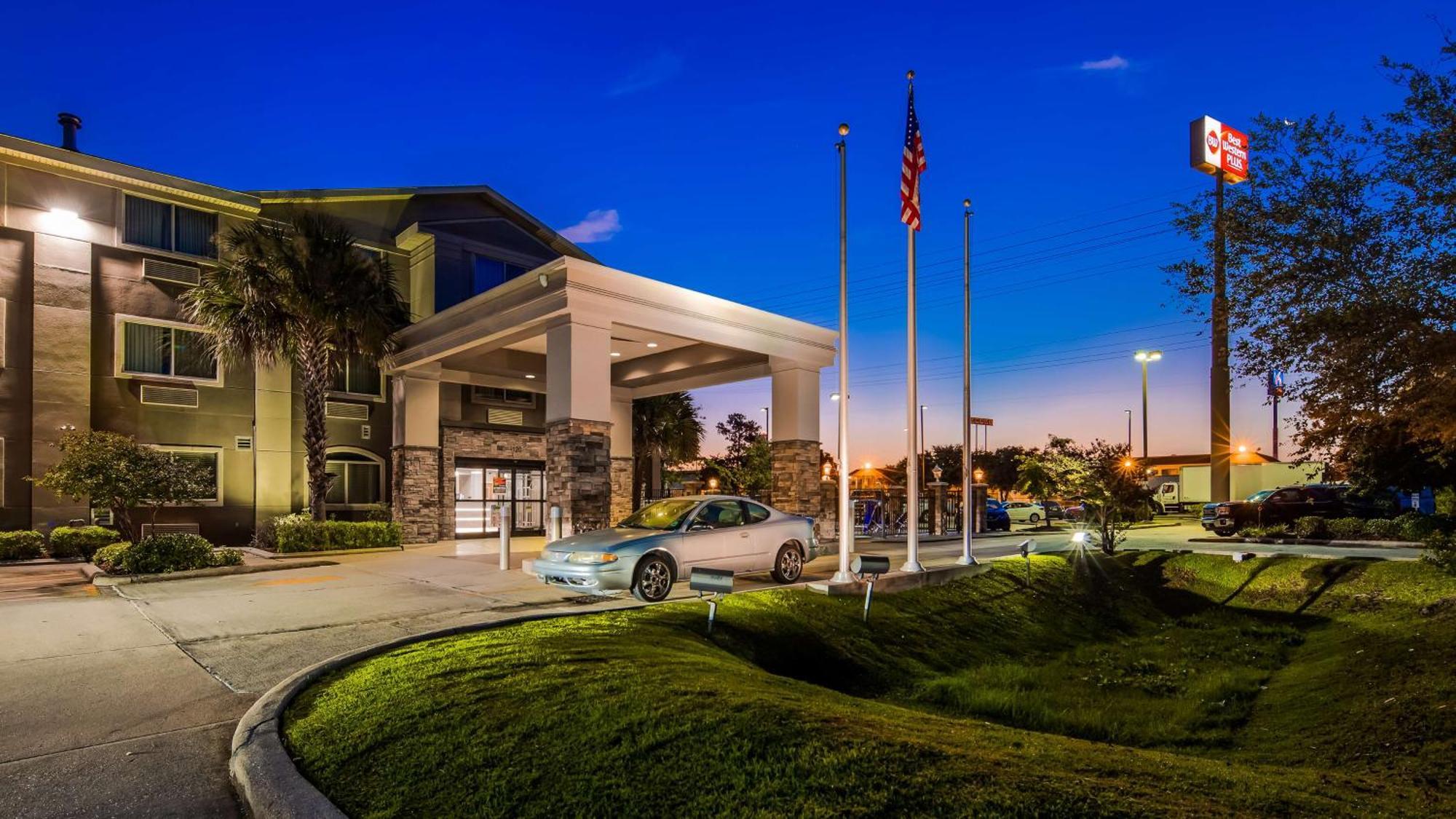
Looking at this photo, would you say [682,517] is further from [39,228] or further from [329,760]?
[39,228]

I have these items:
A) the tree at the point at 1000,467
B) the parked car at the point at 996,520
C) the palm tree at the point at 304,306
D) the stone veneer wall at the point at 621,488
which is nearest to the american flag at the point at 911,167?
the stone veneer wall at the point at 621,488

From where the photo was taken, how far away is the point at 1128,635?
1420 centimetres

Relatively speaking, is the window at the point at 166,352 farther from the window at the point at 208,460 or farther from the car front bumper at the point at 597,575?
the car front bumper at the point at 597,575

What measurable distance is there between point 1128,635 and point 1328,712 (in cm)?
593

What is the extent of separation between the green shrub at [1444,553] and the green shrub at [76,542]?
24.0 m

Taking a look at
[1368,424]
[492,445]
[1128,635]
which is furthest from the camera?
[492,445]

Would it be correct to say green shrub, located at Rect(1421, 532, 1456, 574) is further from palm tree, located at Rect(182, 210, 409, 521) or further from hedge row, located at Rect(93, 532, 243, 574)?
palm tree, located at Rect(182, 210, 409, 521)

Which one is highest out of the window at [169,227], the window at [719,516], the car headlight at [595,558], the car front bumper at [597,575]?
the window at [169,227]

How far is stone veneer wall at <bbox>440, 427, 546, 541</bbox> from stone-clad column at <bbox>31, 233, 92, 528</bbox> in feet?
26.5

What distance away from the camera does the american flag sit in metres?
12.8

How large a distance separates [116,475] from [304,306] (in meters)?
4.98

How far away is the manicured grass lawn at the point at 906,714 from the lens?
13.7 ft

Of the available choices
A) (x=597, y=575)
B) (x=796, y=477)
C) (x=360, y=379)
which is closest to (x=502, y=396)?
(x=360, y=379)

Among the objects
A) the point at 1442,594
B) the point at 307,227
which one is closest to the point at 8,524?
the point at 307,227
